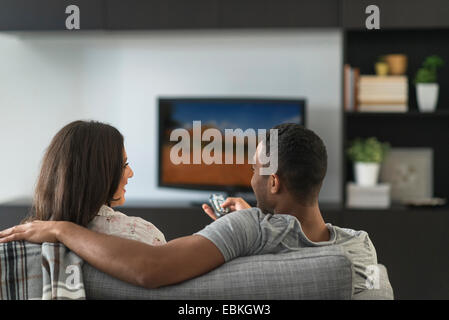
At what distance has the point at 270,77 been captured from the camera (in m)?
3.93

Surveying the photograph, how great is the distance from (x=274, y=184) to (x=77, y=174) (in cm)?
45

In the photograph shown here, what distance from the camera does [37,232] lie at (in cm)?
129

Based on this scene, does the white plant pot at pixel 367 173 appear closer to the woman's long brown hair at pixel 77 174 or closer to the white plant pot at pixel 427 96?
the white plant pot at pixel 427 96

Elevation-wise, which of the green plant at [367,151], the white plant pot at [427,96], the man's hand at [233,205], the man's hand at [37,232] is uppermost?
the white plant pot at [427,96]

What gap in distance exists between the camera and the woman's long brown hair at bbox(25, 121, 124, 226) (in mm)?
1386

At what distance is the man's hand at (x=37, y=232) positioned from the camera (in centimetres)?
129

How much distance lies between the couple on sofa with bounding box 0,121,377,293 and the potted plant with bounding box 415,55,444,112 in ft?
7.67

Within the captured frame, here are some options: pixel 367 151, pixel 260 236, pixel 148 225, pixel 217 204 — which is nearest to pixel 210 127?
pixel 367 151

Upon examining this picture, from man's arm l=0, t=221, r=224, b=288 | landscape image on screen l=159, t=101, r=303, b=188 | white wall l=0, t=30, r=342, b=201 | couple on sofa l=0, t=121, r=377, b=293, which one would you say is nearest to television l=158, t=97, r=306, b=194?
landscape image on screen l=159, t=101, r=303, b=188

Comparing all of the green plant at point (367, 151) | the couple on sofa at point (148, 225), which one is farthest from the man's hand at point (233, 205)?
the green plant at point (367, 151)

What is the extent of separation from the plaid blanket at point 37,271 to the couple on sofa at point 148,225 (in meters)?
0.02

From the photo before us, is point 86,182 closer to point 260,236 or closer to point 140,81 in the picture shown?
point 260,236
